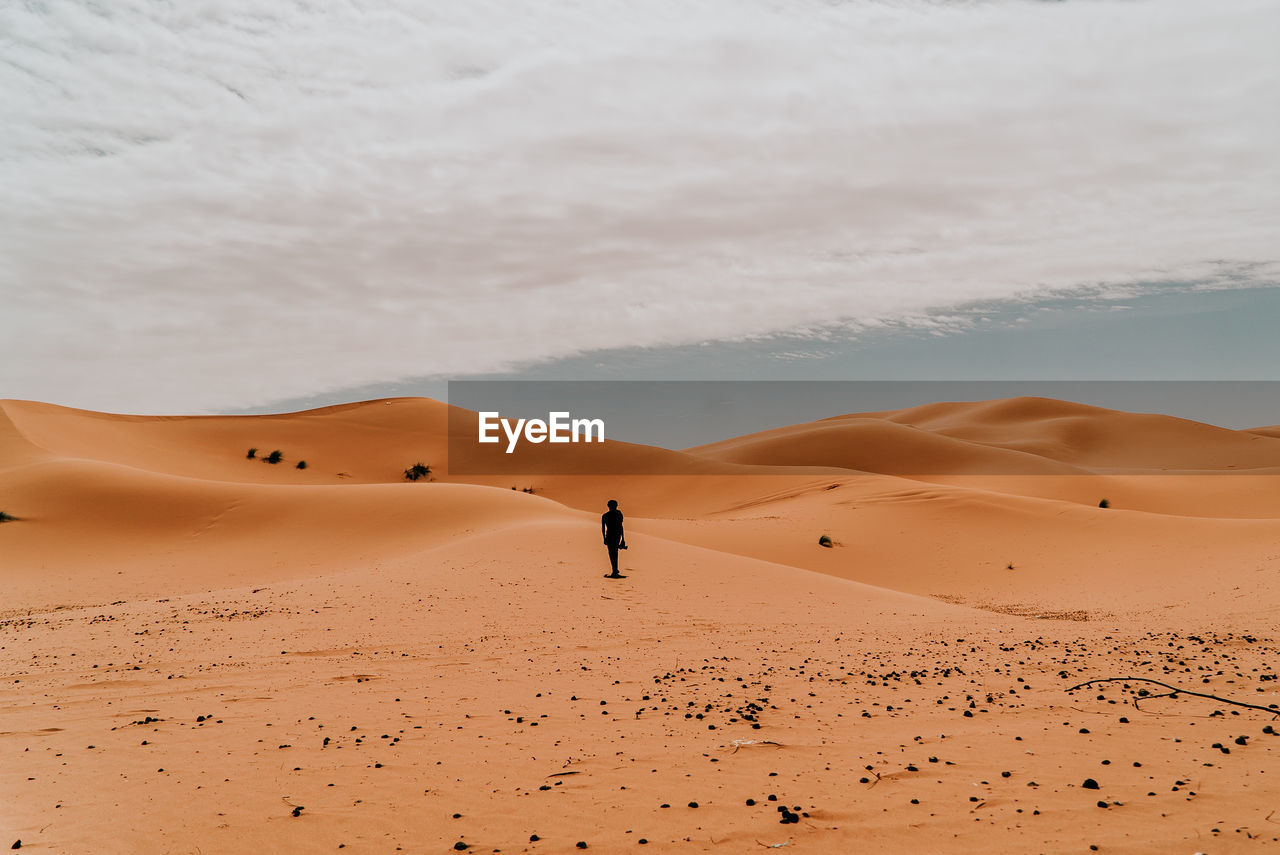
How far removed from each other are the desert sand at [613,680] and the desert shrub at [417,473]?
2333cm

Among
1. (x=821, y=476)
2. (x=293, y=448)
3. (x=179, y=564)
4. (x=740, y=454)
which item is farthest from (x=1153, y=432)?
(x=179, y=564)

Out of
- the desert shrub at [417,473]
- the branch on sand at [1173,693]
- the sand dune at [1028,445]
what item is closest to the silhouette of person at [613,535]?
the branch on sand at [1173,693]

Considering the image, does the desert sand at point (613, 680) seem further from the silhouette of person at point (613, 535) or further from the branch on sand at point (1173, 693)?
the silhouette of person at point (613, 535)

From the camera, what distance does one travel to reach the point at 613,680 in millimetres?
9039

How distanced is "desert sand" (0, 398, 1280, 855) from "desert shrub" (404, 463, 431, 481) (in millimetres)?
23327

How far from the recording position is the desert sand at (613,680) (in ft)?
17.0

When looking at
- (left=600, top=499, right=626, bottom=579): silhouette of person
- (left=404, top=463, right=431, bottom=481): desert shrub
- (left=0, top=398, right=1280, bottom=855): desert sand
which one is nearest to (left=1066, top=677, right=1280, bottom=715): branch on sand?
(left=0, top=398, right=1280, bottom=855): desert sand

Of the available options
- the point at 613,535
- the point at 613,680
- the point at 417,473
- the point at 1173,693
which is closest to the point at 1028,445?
the point at 417,473

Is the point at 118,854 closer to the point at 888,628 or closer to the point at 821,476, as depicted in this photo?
the point at 888,628

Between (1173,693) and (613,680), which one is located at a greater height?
(1173,693)

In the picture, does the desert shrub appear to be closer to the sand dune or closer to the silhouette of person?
the sand dune

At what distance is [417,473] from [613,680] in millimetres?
43448

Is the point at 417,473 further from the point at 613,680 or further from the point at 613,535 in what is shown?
the point at 613,680

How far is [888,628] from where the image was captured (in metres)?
12.5
